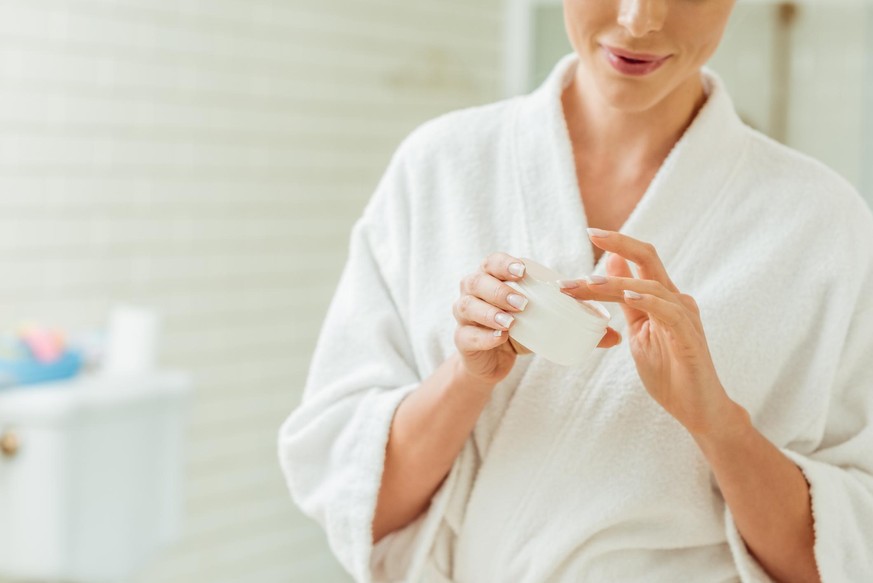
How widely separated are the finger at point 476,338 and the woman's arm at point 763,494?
7.3 inches

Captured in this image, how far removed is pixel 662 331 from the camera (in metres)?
0.84

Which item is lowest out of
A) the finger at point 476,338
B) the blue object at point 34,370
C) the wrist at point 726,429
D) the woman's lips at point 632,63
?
the blue object at point 34,370

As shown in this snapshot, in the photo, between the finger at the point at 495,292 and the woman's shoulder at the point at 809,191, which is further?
the woman's shoulder at the point at 809,191

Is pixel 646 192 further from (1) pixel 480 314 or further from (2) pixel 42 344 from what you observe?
(2) pixel 42 344

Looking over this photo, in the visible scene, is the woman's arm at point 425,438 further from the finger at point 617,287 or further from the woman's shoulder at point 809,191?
the woman's shoulder at point 809,191

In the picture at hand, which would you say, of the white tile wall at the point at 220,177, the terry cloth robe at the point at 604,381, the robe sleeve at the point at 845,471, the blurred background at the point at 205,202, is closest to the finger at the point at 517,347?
the terry cloth robe at the point at 604,381

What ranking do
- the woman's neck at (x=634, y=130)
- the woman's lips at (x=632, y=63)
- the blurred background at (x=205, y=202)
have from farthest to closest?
the blurred background at (x=205, y=202)
the woman's neck at (x=634, y=130)
the woman's lips at (x=632, y=63)

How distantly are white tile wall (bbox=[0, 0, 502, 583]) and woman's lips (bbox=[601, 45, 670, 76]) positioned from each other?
4.71 ft

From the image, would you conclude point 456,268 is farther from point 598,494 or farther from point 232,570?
point 232,570

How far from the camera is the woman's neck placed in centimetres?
103

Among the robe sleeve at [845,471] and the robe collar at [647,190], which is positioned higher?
the robe collar at [647,190]

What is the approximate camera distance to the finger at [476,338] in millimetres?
836

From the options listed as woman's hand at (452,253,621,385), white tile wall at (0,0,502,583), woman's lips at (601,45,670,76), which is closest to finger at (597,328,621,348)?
woman's hand at (452,253,621,385)

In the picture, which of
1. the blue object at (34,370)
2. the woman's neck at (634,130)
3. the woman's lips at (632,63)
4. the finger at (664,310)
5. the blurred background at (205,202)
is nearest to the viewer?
the finger at (664,310)
